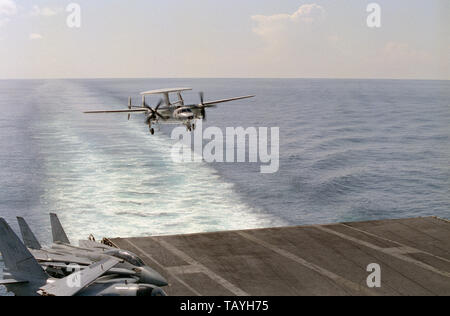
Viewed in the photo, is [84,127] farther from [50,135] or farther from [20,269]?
[20,269]

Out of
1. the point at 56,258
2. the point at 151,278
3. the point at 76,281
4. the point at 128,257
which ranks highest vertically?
the point at 128,257

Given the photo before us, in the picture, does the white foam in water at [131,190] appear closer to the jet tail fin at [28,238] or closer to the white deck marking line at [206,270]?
the white deck marking line at [206,270]

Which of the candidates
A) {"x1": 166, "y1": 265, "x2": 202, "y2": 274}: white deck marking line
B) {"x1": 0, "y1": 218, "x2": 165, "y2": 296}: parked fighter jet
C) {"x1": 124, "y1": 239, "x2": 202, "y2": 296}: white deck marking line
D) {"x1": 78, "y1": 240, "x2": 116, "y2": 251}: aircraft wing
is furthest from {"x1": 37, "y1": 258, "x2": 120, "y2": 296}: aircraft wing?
{"x1": 166, "y1": 265, "x2": 202, "y2": 274}: white deck marking line

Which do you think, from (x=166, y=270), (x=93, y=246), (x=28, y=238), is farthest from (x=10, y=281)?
(x=166, y=270)

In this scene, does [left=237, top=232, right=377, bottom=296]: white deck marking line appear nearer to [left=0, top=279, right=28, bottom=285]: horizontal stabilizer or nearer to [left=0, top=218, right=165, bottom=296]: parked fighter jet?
[left=0, top=218, right=165, bottom=296]: parked fighter jet

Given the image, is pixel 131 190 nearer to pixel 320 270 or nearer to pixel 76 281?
pixel 320 270

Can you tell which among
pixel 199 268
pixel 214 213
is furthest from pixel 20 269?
pixel 214 213

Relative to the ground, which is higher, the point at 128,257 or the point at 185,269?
the point at 128,257
